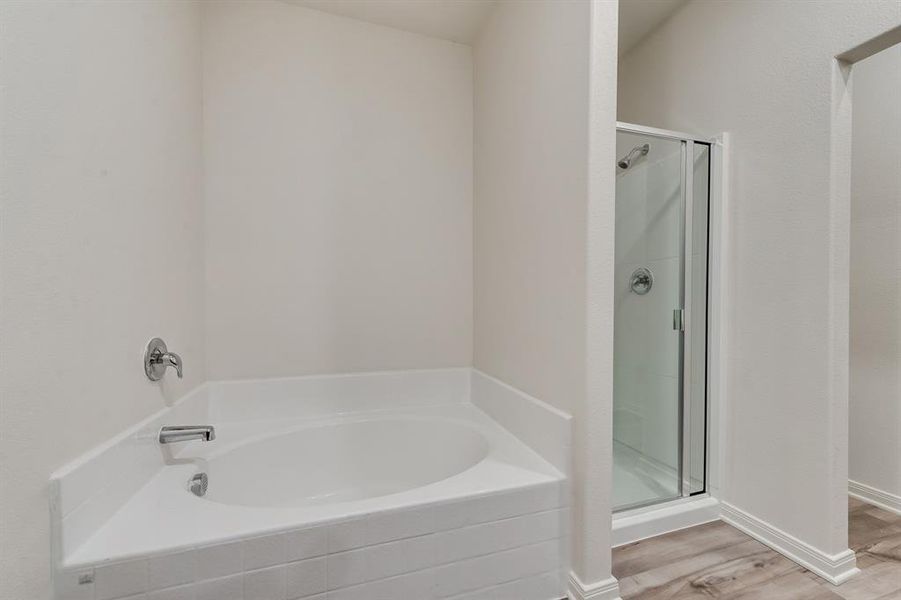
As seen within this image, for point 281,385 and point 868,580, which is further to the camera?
point 281,385

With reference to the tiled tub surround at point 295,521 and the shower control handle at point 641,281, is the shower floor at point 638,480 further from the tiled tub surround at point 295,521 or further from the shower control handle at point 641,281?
the shower control handle at point 641,281

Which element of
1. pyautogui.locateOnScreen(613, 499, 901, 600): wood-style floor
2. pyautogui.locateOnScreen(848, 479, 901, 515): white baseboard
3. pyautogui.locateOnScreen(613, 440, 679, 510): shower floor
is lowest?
pyautogui.locateOnScreen(613, 499, 901, 600): wood-style floor

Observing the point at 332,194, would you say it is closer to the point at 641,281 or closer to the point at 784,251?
the point at 641,281

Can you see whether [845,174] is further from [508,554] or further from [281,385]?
[281,385]

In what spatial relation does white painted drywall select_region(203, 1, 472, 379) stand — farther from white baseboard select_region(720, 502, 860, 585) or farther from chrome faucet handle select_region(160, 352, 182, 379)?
white baseboard select_region(720, 502, 860, 585)

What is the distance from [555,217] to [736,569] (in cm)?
139

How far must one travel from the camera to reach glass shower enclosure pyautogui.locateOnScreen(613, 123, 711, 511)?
1.76 m

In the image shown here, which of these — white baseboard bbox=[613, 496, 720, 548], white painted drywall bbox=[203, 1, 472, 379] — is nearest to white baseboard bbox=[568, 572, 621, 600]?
white baseboard bbox=[613, 496, 720, 548]

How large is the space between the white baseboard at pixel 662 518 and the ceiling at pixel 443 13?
2.35 meters

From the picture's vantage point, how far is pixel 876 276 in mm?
1840

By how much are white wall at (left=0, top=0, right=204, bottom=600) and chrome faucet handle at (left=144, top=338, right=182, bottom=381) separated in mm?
33

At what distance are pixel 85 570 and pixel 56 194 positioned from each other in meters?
0.86

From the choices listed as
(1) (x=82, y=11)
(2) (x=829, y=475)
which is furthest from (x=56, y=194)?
(2) (x=829, y=475)

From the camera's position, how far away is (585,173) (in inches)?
49.2
